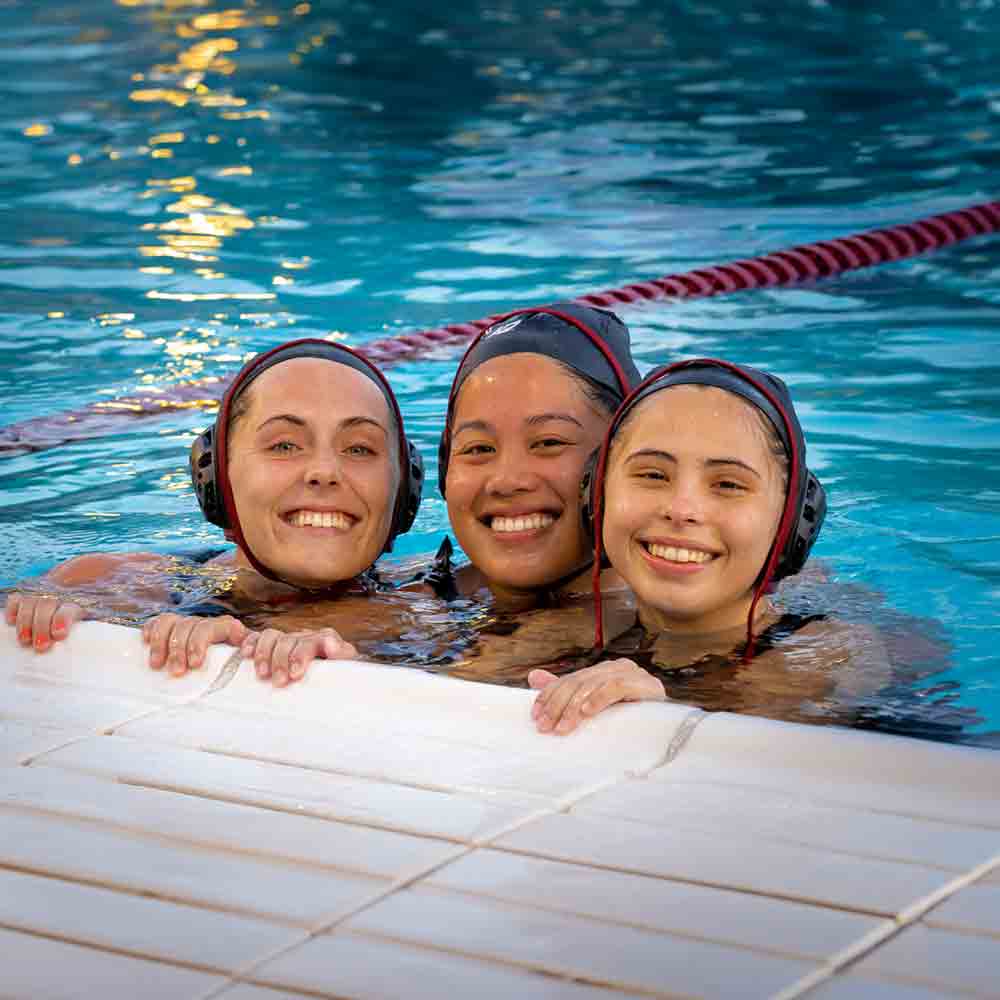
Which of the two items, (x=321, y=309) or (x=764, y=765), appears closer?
(x=764, y=765)

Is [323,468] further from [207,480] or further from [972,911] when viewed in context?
[972,911]

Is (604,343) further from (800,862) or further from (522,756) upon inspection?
(800,862)

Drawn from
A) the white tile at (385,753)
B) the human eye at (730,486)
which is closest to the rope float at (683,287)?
the human eye at (730,486)

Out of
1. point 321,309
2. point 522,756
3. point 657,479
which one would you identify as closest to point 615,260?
point 321,309

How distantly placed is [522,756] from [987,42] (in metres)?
15.0

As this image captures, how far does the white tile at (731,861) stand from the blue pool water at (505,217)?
1527 millimetres

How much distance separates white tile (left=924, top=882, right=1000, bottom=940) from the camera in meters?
2.09

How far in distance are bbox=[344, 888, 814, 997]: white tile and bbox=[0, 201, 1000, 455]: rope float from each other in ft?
15.6

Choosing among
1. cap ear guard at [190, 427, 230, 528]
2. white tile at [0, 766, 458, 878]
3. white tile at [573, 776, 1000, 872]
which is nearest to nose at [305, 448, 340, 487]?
cap ear guard at [190, 427, 230, 528]

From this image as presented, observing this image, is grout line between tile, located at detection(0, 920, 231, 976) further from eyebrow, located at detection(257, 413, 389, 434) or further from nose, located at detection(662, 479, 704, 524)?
eyebrow, located at detection(257, 413, 389, 434)

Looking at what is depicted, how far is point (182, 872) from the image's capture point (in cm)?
231

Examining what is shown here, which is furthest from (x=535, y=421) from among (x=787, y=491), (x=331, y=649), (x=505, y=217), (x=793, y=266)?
(x=505, y=217)

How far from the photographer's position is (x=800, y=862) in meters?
2.31

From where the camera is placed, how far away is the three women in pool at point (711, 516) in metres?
3.52
